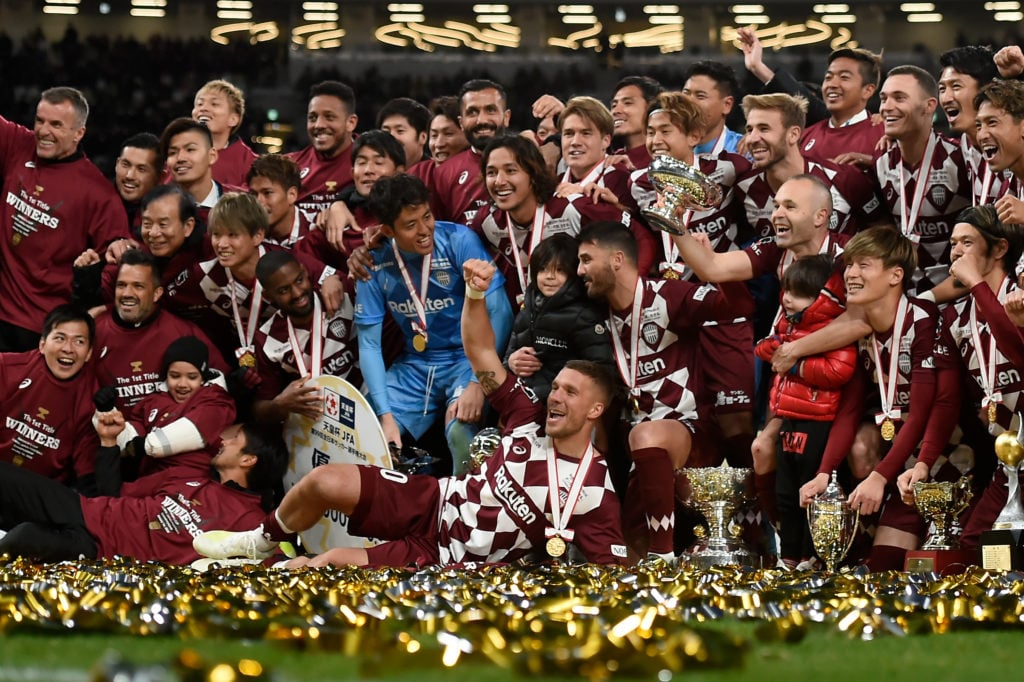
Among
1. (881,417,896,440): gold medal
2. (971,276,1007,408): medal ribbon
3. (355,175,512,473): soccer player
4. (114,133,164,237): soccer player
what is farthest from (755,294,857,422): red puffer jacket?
(114,133,164,237): soccer player

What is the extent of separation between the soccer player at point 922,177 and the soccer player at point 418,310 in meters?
1.98

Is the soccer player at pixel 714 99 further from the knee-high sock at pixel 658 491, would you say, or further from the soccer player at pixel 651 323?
the knee-high sock at pixel 658 491

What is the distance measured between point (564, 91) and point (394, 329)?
16.0m

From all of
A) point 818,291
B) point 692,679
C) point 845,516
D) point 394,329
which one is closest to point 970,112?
point 818,291

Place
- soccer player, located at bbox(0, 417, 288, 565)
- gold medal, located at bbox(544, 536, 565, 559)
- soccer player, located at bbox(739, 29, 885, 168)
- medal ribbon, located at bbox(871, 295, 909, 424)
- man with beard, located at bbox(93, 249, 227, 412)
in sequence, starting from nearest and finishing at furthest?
1. gold medal, located at bbox(544, 536, 565, 559)
2. medal ribbon, located at bbox(871, 295, 909, 424)
3. soccer player, located at bbox(0, 417, 288, 565)
4. man with beard, located at bbox(93, 249, 227, 412)
5. soccer player, located at bbox(739, 29, 885, 168)

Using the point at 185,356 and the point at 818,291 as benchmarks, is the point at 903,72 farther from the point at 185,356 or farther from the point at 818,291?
the point at 185,356

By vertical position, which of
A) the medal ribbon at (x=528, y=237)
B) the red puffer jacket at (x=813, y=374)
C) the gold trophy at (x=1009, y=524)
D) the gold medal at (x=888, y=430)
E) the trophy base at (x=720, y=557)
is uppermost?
the medal ribbon at (x=528, y=237)

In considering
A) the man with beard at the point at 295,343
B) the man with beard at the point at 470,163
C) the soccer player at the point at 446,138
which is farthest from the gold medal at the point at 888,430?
the soccer player at the point at 446,138

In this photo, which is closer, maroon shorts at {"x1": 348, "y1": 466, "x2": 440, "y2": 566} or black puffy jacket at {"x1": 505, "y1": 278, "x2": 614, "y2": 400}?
maroon shorts at {"x1": 348, "y1": 466, "x2": 440, "y2": 566}

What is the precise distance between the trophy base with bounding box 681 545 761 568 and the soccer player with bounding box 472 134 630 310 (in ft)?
5.07

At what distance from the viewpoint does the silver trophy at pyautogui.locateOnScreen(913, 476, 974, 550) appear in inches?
204

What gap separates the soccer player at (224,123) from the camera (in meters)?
8.20

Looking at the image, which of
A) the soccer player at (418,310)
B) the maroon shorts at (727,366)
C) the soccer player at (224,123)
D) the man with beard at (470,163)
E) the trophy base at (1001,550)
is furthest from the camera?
the soccer player at (224,123)

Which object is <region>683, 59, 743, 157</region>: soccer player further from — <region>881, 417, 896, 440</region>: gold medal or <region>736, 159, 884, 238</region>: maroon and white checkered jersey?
<region>881, 417, 896, 440</region>: gold medal
